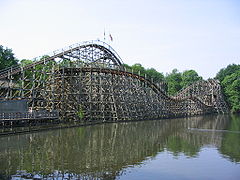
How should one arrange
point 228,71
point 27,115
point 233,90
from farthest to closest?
point 228,71 → point 233,90 → point 27,115

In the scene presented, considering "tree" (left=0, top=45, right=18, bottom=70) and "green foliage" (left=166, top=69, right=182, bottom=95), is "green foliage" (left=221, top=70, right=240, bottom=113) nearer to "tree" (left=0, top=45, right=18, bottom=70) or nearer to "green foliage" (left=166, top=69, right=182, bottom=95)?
"green foliage" (left=166, top=69, right=182, bottom=95)

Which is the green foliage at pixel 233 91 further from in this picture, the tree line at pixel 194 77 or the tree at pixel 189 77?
the tree at pixel 189 77

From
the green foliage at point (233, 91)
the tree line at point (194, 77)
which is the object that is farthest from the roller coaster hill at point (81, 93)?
the green foliage at point (233, 91)

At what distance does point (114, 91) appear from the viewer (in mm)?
27469

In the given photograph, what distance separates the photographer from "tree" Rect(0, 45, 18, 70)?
3136 centimetres

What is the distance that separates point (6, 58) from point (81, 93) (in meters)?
14.3

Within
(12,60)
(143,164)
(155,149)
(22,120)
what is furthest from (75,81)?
(143,164)

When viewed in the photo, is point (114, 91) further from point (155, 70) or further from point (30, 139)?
point (155, 70)

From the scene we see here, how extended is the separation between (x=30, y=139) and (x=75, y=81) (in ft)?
38.9

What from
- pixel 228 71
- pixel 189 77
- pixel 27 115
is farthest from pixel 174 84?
pixel 27 115

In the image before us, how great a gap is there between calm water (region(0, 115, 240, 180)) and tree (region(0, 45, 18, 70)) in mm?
18074

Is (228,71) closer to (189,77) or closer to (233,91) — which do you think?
(189,77)

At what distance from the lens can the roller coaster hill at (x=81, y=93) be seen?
21.0 m

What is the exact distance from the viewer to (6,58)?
32812 millimetres
